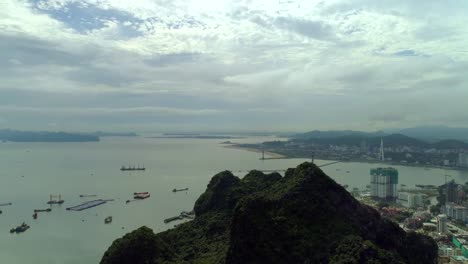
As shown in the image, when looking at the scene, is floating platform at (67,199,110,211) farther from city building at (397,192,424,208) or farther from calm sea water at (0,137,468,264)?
city building at (397,192,424,208)

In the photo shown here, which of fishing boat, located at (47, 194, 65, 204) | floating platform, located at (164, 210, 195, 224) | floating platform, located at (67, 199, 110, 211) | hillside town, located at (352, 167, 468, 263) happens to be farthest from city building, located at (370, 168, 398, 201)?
fishing boat, located at (47, 194, 65, 204)

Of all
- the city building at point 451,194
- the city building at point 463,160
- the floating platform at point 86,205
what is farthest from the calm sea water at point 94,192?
the city building at point 451,194

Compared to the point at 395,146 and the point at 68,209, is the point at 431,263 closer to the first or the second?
the point at 68,209

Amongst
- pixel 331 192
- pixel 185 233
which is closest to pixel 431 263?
pixel 331 192

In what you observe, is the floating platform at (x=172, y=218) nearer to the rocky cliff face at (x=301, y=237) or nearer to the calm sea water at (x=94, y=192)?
the calm sea water at (x=94, y=192)

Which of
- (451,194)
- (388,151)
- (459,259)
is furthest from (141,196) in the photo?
→ (388,151)

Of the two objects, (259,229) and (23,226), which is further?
(23,226)
